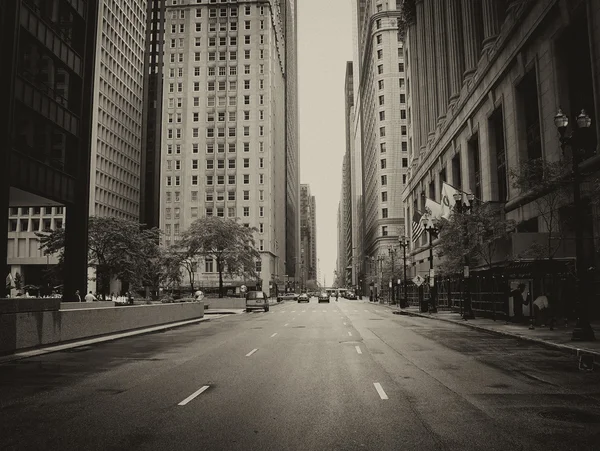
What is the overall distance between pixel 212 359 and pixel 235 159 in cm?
10514

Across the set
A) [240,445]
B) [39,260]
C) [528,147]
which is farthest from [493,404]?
[39,260]

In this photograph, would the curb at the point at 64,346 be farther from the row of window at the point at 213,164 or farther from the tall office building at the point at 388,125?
the row of window at the point at 213,164

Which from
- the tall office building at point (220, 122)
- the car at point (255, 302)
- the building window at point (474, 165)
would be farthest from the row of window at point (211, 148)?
the building window at point (474, 165)

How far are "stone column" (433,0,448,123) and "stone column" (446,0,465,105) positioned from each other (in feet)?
13.9

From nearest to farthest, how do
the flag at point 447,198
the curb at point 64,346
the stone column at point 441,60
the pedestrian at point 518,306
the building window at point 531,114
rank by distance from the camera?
1. the curb at point 64,346
2. the pedestrian at point 518,306
3. the building window at point 531,114
4. the flag at point 447,198
5. the stone column at point 441,60

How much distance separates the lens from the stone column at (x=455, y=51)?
5597cm

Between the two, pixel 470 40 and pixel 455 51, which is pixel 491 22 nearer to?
pixel 470 40

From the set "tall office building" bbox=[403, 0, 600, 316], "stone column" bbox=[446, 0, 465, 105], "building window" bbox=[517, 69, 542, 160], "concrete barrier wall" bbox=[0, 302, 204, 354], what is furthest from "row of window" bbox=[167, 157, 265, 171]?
"concrete barrier wall" bbox=[0, 302, 204, 354]

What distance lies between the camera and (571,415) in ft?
26.3

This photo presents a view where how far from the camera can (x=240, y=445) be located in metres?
6.47

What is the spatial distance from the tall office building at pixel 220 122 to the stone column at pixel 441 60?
190ft

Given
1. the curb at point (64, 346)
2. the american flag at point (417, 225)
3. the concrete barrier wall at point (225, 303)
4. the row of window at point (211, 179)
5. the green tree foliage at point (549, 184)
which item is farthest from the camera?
the row of window at point (211, 179)

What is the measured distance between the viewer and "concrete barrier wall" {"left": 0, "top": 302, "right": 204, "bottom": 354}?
15789mm

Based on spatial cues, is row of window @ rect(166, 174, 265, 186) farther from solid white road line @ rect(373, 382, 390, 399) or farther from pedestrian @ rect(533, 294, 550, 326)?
solid white road line @ rect(373, 382, 390, 399)
